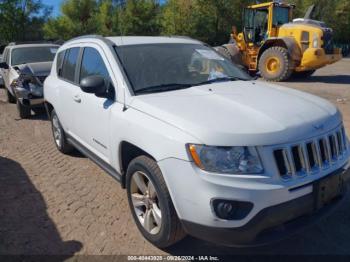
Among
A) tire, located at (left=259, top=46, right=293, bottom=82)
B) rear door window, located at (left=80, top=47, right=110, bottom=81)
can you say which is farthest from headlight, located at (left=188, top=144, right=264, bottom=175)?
tire, located at (left=259, top=46, right=293, bottom=82)

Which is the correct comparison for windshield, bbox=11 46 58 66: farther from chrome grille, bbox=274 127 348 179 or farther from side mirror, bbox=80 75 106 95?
chrome grille, bbox=274 127 348 179

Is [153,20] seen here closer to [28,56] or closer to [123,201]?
[28,56]

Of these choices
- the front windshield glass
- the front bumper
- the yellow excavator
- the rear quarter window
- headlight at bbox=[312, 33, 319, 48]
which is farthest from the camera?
the front windshield glass

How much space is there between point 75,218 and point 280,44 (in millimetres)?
11814

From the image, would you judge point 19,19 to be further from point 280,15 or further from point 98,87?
point 98,87

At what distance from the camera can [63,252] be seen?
10.3 ft

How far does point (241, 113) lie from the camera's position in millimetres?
2738

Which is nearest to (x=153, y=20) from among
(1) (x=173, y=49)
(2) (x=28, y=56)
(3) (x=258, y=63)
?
(3) (x=258, y=63)

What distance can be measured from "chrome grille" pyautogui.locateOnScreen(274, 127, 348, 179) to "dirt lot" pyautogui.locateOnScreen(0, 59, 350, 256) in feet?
2.79

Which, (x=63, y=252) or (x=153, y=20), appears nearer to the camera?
(x=63, y=252)

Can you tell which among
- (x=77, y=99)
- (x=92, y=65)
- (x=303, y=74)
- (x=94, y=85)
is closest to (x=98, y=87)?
(x=94, y=85)

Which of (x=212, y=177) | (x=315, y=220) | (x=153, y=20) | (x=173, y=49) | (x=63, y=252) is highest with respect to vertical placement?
(x=153, y=20)

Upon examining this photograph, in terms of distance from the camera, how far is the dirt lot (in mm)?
3154

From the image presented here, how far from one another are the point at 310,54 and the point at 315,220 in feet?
36.1
